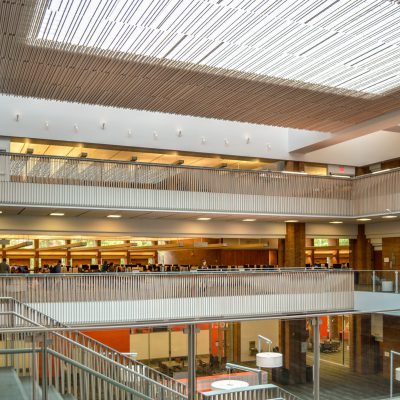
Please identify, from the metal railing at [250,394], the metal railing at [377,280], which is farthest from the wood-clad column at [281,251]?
the metal railing at [250,394]

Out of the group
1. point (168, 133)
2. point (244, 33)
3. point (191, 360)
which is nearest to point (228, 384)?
point (191, 360)

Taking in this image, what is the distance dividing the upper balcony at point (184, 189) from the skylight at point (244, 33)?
737 cm

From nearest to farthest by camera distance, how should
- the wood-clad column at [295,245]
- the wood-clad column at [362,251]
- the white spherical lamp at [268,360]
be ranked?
the white spherical lamp at [268,360] → the wood-clad column at [295,245] → the wood-clad column at [362,251]

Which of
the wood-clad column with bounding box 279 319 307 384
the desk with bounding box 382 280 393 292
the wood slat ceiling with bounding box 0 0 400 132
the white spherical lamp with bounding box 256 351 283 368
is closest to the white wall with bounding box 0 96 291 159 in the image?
the wood slat ceiling with bounding box 0 0 400 132

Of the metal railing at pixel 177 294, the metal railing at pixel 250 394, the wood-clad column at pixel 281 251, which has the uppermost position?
the wood-clad column at pixel 281 251

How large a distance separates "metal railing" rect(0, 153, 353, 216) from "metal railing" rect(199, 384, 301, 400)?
15.8 meters

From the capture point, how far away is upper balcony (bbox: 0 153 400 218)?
65.3ft

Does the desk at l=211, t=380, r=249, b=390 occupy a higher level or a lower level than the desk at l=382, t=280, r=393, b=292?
higher

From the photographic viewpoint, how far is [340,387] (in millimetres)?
5863

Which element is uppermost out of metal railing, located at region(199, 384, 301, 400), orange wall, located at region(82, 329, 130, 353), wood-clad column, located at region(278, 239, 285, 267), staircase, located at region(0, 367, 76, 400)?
wood-clad column, located at region(278, 239, 285, 267)

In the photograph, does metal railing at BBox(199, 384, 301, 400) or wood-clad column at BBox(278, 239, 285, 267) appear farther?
wood-clad column at BBox(278, 239, 285, 267)

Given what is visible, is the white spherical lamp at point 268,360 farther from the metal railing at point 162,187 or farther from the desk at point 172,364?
the metal railing at point 162,187

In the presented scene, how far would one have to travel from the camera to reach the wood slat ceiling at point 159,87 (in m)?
13.9

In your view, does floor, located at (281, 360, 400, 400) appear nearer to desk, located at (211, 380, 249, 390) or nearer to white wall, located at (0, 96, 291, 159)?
desk, located at (211, 380, 249, 390)
